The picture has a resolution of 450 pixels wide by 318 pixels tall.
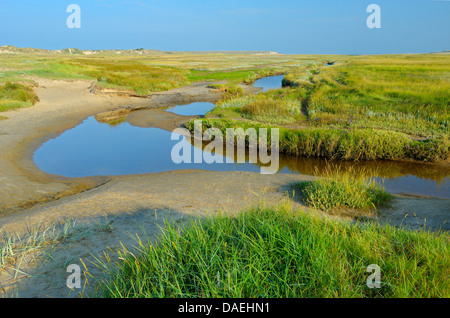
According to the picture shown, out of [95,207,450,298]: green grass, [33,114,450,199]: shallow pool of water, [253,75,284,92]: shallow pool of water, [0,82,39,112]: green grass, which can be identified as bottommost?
[33,114,450,199]: shallow pool of water

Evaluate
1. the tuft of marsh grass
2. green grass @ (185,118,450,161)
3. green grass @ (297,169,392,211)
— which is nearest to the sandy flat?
the tuft of marsh grass

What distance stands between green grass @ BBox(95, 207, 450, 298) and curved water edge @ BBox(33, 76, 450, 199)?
17.4 feet

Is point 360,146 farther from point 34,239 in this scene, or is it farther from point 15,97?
point 15,97

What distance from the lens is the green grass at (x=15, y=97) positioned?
19462 mm

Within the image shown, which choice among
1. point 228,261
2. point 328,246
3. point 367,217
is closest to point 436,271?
point 328,246

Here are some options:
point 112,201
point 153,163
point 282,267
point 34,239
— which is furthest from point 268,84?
point 282,267

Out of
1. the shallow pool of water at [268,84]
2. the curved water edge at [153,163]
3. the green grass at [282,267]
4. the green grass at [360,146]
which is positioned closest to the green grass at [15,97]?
the curved water edge at [153,163]

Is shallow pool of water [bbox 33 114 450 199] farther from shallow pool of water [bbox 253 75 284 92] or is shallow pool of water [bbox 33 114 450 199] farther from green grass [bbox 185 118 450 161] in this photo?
shallow pool of water [bbox 253 75 284 92]

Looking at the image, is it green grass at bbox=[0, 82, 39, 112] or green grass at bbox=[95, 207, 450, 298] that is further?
green grass at bbox=[0, 82, 39, 112]

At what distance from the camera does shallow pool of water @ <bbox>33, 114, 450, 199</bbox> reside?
10.1m

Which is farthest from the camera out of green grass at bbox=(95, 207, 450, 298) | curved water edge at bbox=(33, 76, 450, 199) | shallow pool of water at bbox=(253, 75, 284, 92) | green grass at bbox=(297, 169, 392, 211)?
shallow pool of water at bbox=(253, 75, 284, 92)
